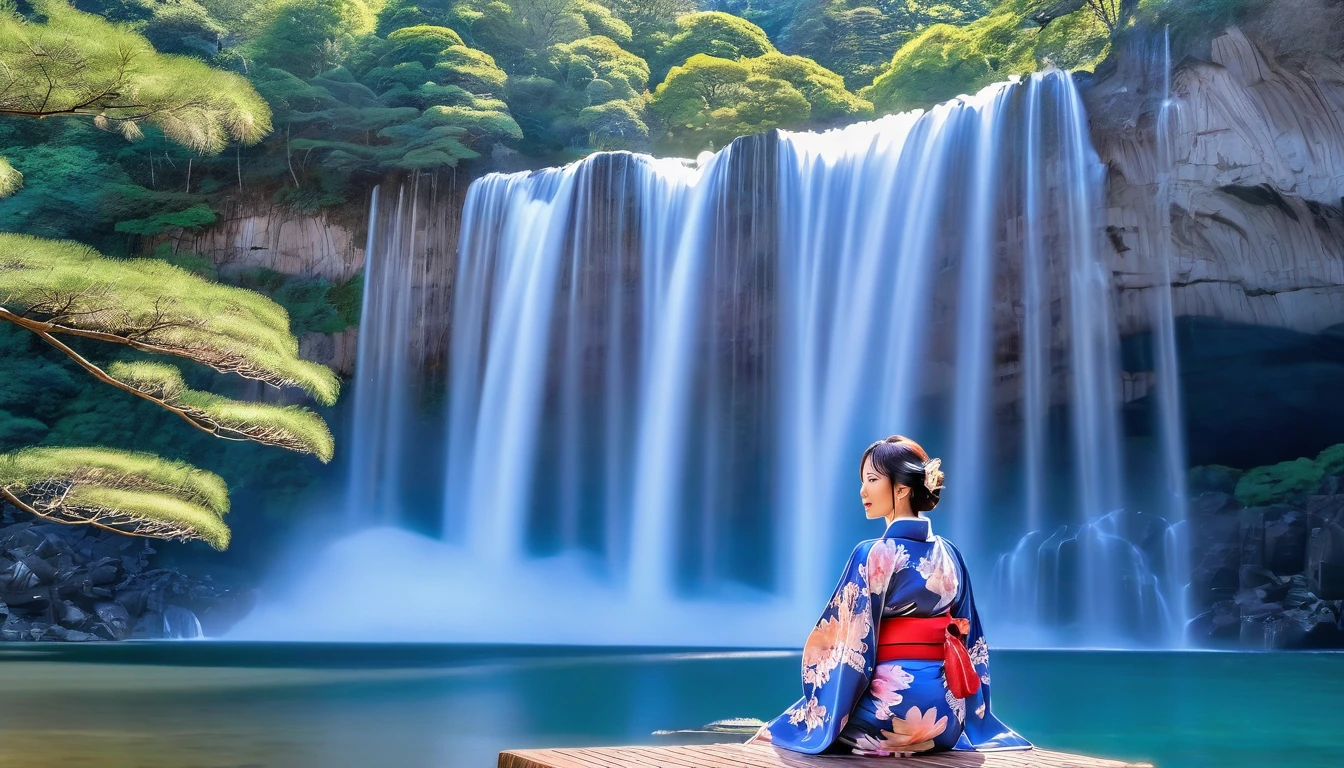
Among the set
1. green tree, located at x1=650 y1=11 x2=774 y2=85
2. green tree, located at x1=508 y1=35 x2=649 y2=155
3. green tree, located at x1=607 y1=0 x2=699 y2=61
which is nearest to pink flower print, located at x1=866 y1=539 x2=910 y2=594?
green tree, located at x1=508 y1=35 x2=649 y2=155

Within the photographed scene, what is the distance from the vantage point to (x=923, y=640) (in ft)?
11.1

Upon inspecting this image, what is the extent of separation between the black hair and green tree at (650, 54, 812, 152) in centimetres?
2434

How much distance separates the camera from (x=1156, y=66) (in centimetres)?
1731

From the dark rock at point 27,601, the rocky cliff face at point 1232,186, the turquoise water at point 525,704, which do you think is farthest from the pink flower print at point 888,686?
the dark rock at point 27,601

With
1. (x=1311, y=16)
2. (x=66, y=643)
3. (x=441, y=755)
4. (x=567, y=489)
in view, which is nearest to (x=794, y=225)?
(x=567, y=489)

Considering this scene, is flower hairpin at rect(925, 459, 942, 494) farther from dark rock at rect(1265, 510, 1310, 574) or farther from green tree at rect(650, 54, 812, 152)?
green tree at rect(650, 54, 812, 152)

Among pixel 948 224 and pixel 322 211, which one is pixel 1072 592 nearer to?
pixel 948 224

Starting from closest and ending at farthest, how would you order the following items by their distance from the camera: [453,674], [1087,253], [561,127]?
[453,674] < [1087,253] < [561,127]

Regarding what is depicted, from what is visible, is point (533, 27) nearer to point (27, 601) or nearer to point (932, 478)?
point (27, 601)

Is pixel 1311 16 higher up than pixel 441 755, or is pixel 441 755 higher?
pixel 1311 16

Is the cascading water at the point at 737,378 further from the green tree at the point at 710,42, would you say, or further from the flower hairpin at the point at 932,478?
the flower hairpin at the point at 932,478

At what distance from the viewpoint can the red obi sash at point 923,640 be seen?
3.37 m

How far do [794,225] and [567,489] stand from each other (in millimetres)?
6220

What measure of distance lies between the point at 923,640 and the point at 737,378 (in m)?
17.6
